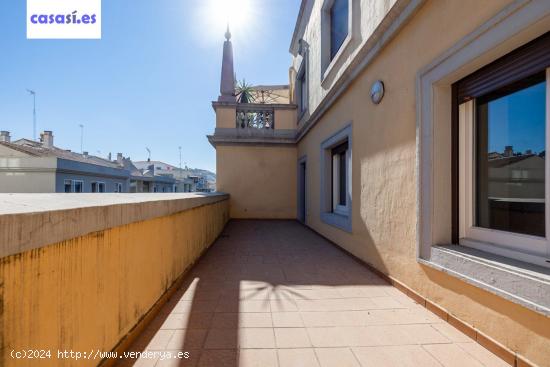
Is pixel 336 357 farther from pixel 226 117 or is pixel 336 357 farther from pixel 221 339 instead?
pixel 226 117

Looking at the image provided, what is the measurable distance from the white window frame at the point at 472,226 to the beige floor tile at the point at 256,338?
2096 millimetres

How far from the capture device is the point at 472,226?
2.52 meters

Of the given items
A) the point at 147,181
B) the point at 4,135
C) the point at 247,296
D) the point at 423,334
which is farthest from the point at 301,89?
the point at 4,135

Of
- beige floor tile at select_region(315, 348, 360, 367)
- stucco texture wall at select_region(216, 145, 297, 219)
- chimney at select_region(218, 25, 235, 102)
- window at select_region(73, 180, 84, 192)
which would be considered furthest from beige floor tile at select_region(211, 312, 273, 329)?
window at select_region(73, 180, 84, 192)

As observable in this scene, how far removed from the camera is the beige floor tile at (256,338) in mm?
2105

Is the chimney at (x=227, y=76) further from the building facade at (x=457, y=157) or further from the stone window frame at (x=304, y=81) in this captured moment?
the building facade at (x=457, y=157)

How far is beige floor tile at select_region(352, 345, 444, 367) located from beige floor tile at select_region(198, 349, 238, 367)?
96 cm

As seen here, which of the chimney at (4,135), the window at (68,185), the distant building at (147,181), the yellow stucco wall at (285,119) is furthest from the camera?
the distant building at (147,181)

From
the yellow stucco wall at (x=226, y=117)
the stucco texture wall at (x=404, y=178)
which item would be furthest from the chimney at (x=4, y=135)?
the stucco texture wall at (x=404, y=178)

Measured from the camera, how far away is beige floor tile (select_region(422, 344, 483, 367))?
74.6 inches

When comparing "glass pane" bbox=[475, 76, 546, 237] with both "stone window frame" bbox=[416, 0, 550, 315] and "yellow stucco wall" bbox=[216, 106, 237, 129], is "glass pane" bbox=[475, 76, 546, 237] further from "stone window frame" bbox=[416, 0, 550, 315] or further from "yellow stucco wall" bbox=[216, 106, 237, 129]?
"yellow stucco wall" bbox=[216, 106, 237, 129]

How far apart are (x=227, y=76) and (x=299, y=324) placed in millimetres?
10252

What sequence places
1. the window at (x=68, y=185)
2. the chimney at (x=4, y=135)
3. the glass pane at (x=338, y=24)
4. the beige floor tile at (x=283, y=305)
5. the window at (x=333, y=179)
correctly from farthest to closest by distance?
the chimney at (x=4, y=135), the window at (x=68, y=185), the window at (x=333, y=179), the glass pane at (x=338, y=24), the beige floor tile at (x=283, y=305)

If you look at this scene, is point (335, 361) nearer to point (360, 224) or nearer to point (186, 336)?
point (186, 336)
